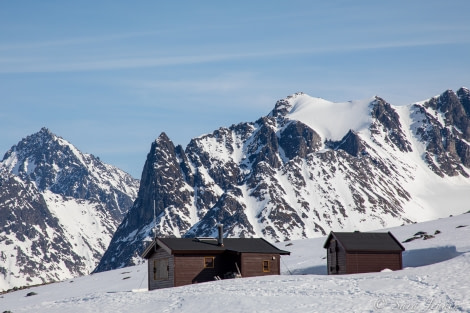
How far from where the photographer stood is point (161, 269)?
79.1m

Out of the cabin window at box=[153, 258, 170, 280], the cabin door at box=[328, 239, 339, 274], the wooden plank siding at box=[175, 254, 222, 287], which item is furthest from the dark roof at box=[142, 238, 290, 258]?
the cabin door at box=[328, 239, 339, 274]

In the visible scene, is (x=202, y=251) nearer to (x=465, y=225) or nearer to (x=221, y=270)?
(x=221, y=270)

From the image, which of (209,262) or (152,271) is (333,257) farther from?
(152,271)

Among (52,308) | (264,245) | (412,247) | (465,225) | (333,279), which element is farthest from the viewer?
(465,225)

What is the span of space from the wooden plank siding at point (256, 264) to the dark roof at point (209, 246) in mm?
458

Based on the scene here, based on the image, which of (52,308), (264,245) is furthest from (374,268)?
(52,308)

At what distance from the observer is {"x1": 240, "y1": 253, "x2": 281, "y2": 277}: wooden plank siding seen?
7819 centimetres

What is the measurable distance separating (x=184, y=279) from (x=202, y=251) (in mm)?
3272

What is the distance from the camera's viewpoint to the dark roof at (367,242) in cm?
7744

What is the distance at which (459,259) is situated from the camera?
65.8m

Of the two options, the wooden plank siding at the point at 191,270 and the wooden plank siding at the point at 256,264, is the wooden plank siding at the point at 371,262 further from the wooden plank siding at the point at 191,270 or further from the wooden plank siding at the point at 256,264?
the wooden plank siding at the point at 191,270

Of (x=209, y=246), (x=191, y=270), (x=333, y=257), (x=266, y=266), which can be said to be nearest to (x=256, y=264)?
(x=266, y=266)

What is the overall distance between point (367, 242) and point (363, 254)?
178 centimetres

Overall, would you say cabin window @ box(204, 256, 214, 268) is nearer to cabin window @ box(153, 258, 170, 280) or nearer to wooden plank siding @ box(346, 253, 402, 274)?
cabin window @ box(153, 258, 170, 280)
